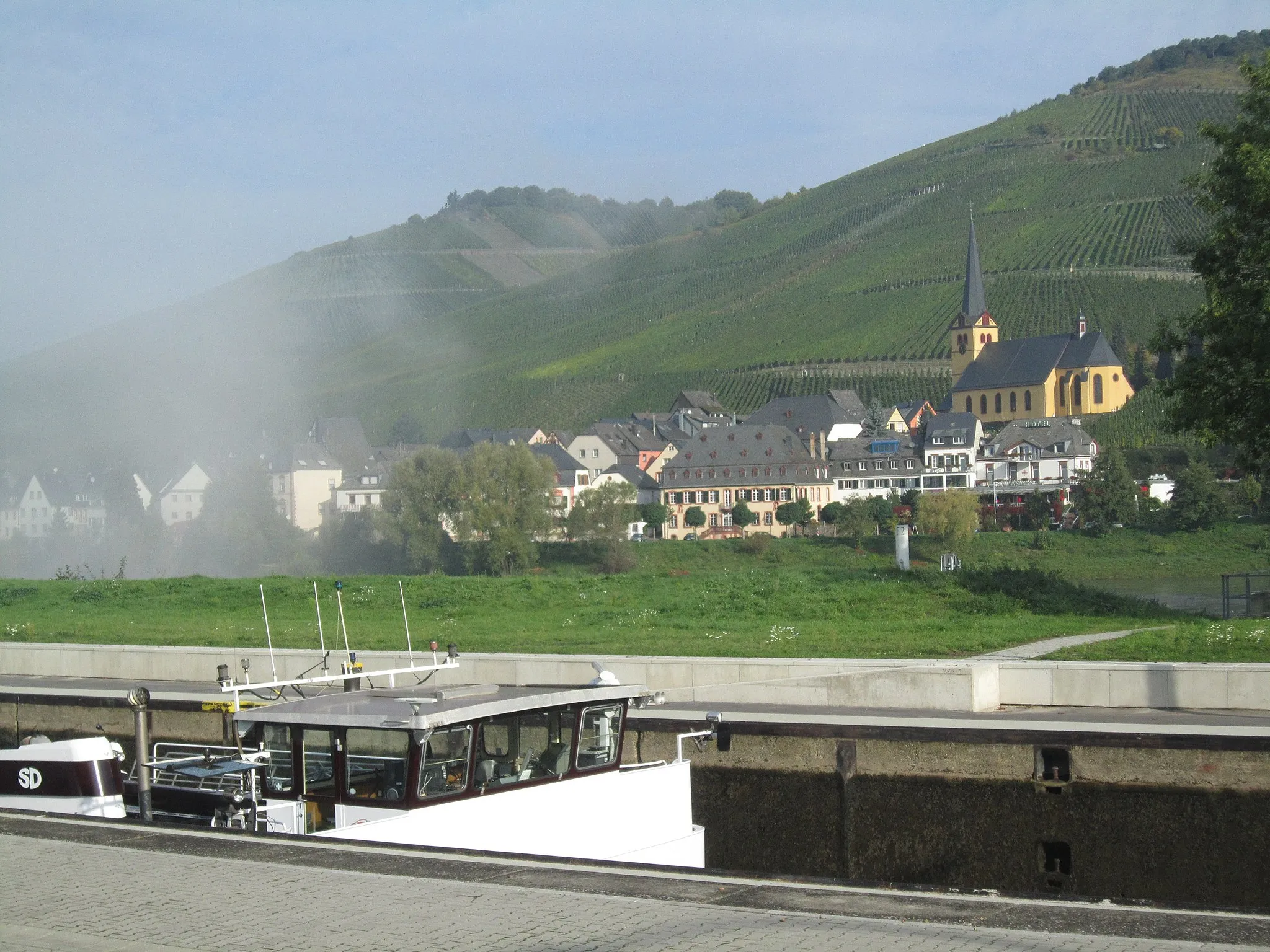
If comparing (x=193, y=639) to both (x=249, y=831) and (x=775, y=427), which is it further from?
(x=775, y=427)

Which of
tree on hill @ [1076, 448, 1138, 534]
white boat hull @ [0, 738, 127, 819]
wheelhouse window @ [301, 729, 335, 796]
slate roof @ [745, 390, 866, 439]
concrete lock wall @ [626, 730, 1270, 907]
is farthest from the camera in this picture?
slate roof @ [745, 390, 866, 439]

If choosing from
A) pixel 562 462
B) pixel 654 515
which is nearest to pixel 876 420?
pixel 562 462

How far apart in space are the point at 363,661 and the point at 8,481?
354 feet

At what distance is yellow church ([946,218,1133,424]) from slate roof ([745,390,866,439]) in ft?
78.2

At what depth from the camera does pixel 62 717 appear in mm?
22203

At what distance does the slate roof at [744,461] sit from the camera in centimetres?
12769

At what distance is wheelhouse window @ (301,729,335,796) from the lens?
1260 cm

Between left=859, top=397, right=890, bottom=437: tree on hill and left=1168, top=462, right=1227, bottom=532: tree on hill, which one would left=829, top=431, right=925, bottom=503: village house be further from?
left=1168, top=462, right=1227, bottom=532: tree on hill

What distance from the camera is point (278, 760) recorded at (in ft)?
42.4

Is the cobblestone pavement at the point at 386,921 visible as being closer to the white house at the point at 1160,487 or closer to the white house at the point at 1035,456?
the white house at the point at 1160,487

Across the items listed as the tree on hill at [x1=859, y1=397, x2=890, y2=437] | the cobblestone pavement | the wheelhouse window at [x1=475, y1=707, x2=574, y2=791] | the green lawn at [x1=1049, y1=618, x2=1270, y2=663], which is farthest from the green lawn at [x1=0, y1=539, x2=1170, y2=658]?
the tree on hill at [x1=859, y1=397, x2=890, y2=437]

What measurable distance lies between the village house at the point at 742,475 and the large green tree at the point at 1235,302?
95622 millimetres

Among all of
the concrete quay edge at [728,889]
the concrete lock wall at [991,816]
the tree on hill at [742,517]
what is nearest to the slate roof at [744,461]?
the tree on hill at [742,517]

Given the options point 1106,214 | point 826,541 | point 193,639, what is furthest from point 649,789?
point 1106,214
